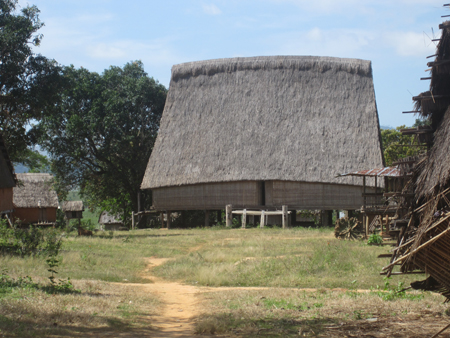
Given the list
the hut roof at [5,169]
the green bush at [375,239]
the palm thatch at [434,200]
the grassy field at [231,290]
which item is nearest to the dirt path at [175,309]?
the grassy field at [231,290]

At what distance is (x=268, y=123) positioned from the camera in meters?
24.9

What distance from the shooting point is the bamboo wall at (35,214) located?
3178 centimetres

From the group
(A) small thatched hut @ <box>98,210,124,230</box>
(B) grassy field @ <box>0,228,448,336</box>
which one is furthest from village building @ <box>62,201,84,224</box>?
(B) grassy field @ <box>0,228,448,336</box>

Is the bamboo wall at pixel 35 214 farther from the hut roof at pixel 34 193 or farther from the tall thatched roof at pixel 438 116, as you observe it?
the tall thatched roof at pixel 438 116

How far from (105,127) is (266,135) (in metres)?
9.00

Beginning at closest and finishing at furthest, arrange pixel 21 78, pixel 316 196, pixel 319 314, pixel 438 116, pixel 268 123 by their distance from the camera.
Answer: pixel 319 314 < pixel 438 116 < pixel 21 78 < pixel 316 196 < pixel 268 123

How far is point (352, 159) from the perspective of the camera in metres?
23.2

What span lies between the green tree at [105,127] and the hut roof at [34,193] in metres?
2.34

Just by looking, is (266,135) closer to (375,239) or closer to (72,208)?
(375,239)

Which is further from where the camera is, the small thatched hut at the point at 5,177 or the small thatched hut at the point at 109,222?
the small thatched hut at the point at 109,222

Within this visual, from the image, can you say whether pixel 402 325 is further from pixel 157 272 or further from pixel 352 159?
pixel 352 159

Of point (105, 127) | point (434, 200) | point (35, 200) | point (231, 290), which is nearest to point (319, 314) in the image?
point (434, 200)

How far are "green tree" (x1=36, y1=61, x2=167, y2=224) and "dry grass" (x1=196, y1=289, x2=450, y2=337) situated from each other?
20.7 metres

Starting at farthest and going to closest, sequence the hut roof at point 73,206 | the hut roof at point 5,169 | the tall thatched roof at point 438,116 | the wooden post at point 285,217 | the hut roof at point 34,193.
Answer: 1. the hut roof at point 73,206
2. the hut roof at point 34,193
3. the wooden post at point 285,217
4. the hut roof at point 5,169
5. the tall thatched roof at point 438,116
